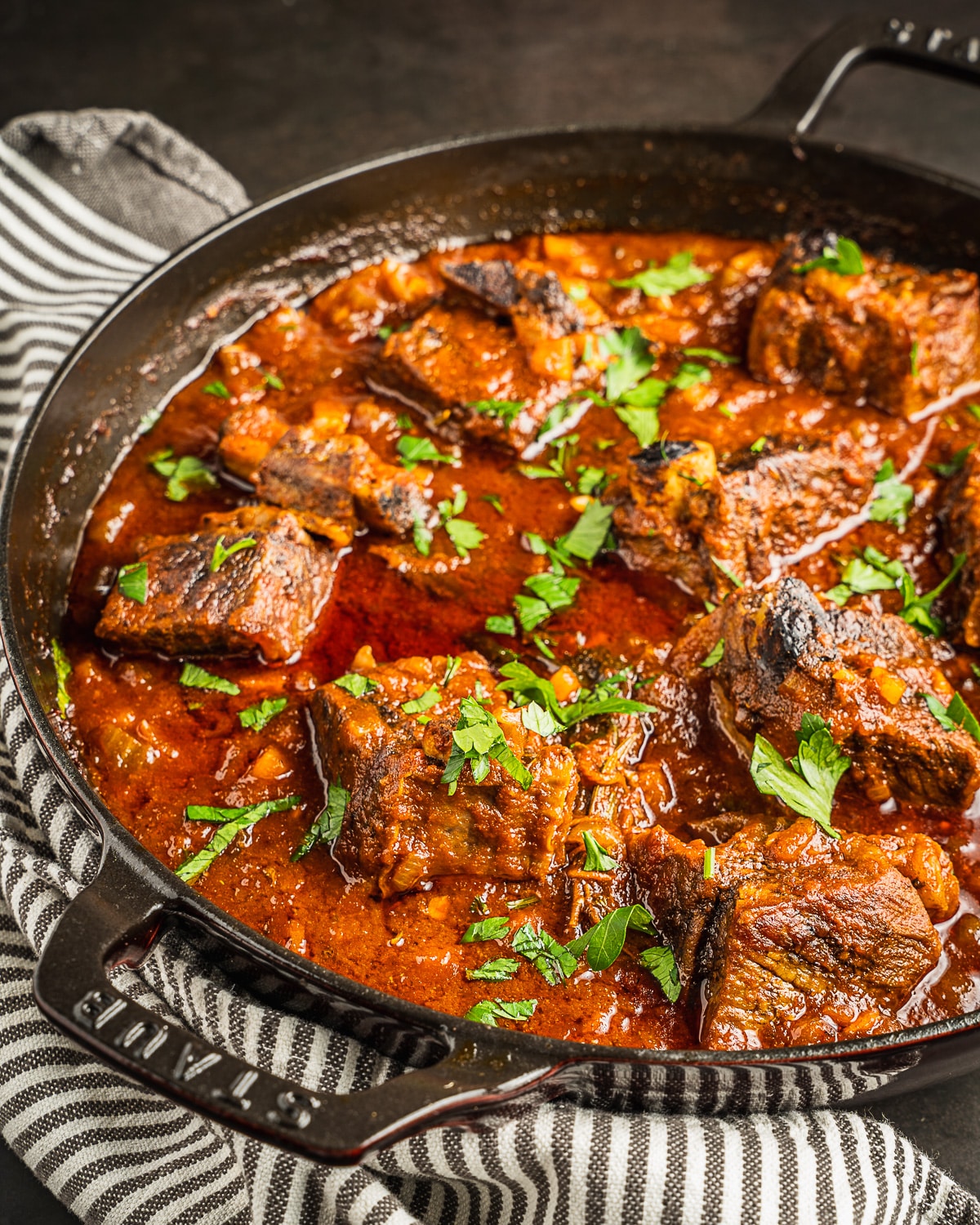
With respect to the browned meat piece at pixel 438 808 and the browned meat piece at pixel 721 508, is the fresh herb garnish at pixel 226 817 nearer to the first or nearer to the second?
the browned meat piece at pixel 438 808

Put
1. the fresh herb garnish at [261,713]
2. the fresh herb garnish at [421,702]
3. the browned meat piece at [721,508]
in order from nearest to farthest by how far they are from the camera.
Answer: the fresh herb garnish at [421,702]
the fresh herb garnish at [261,713]
the browned meat piece at [721,508]

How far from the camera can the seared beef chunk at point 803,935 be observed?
9.42 feet

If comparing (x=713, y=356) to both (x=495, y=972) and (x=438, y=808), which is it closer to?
(x=438, y=808)

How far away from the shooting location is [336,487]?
151 inches

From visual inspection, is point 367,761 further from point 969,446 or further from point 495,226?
point 495,226

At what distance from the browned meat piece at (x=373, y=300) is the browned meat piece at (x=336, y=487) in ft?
2.73

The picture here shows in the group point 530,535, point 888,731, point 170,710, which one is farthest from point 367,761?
point 888,731

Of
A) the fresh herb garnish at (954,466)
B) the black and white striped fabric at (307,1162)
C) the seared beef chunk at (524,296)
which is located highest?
the seared beef chunk at (524,296)

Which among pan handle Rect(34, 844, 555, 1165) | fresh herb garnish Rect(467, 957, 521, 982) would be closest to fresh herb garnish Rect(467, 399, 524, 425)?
fresh herb garnish Rect(467, 957, 521, 982)

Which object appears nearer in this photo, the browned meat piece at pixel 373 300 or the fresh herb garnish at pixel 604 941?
the fresh herb garnish at pixel 604 941

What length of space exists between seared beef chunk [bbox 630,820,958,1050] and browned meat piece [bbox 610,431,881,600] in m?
1.02

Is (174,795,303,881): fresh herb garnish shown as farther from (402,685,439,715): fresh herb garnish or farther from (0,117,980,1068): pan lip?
(402,685,439,715): fresh herb garnish

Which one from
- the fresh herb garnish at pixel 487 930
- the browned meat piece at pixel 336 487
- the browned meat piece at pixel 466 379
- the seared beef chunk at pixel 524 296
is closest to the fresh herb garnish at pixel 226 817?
the fresh herb garnish at pixel 487 930

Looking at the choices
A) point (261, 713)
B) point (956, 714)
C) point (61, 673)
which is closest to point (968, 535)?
point (956, 714)
